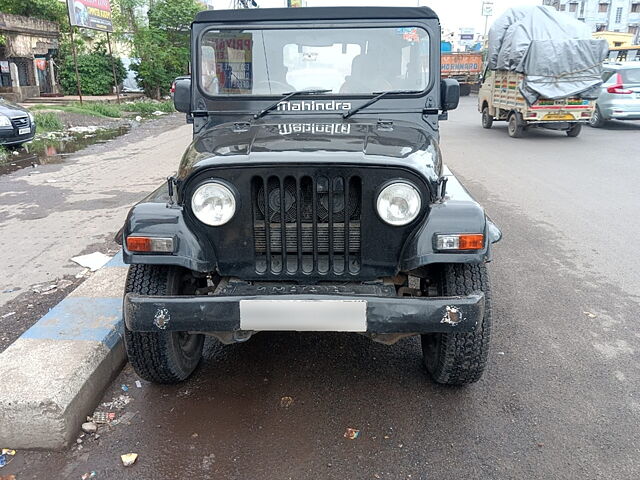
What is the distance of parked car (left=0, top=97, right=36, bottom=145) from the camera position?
12.0 m

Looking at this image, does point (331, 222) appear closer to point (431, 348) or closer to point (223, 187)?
point (223, 187)

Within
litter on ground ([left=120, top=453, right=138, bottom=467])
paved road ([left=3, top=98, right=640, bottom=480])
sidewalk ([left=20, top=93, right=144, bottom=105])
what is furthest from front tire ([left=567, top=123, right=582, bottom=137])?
sidewalk ([left=20, top=93, right=144, bottom=105])

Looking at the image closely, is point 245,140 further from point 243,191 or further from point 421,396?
point 421,396

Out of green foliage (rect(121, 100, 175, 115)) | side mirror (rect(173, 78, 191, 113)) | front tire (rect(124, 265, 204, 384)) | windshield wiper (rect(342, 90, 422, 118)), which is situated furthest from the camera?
green foliage (rect(121, 100, 175, 115))

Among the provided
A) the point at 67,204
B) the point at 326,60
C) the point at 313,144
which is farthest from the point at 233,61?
the point at 67,204

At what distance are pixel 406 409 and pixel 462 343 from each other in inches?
19.5

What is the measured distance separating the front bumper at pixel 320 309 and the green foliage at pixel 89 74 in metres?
27.3

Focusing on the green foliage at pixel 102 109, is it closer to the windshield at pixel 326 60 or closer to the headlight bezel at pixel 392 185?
the windshield at pixel 326 60

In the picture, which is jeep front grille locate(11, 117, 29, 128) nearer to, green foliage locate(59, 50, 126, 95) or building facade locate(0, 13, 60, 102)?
building facade locate(0, 13, 60, 102)

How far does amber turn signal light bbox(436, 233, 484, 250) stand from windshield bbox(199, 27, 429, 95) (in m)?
1.52

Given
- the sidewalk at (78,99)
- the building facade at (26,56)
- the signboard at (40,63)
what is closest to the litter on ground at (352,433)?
the sidewalk at (78,99)

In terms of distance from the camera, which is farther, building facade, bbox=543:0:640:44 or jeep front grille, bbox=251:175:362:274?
building facade, bbox=543:0:640:44

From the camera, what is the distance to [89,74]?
88.1 feet

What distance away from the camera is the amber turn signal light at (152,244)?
275 centimetres
